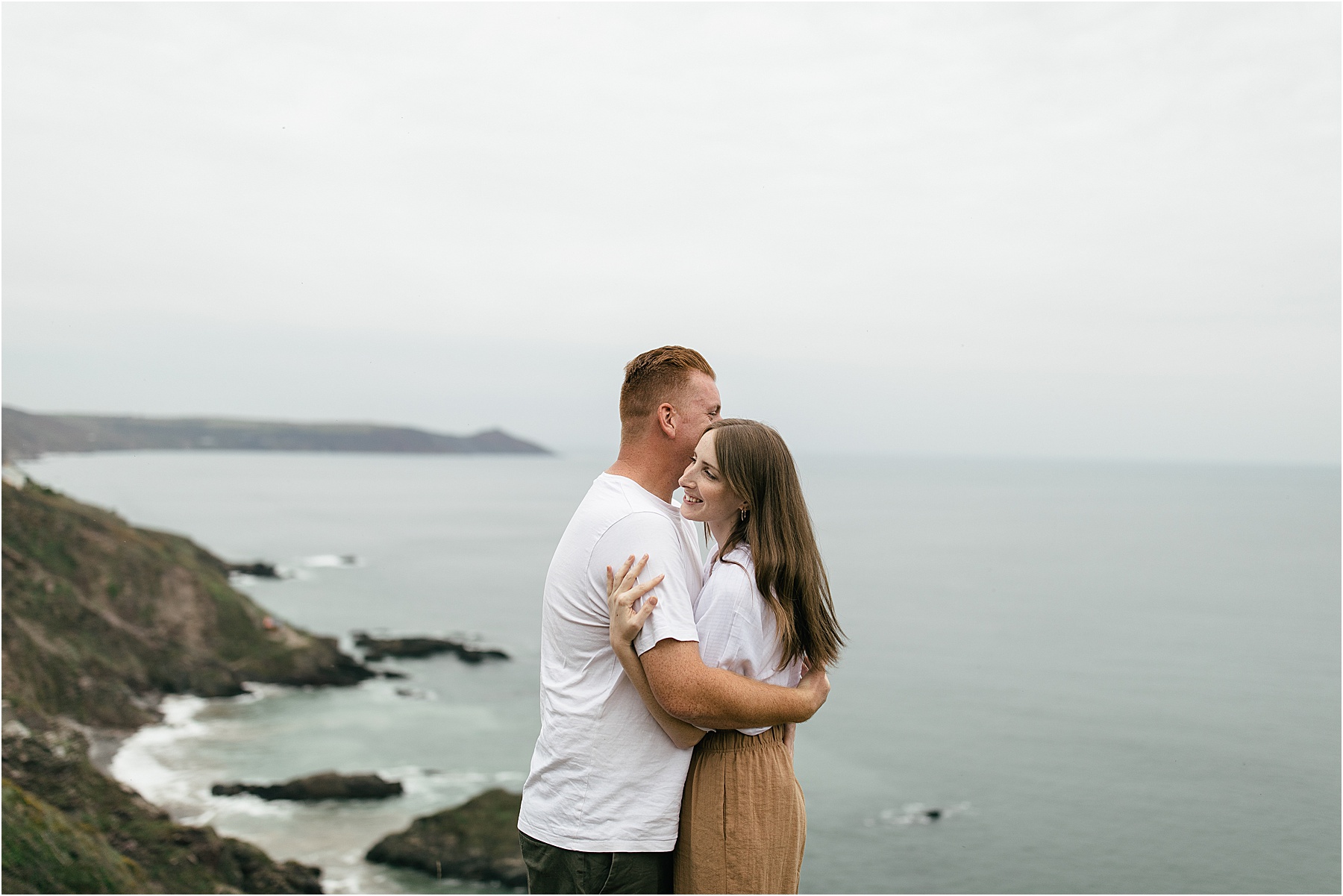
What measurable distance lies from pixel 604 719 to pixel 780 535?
1.08 meters

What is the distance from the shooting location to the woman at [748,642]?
160 inches

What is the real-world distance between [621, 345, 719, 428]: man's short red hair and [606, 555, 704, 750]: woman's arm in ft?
2.77

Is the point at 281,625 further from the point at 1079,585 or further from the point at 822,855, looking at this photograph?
the point at 1079,585

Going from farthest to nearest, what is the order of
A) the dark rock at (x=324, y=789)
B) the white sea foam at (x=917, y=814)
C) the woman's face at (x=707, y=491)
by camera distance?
the white sea foam at (x=917, y=814) → the dark rock at (x=324, y=789) → the woman's face at (x=707, y=491)

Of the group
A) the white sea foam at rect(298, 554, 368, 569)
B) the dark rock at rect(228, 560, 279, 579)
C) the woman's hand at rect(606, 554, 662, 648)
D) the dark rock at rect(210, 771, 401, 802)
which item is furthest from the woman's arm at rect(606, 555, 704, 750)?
the white sea foam at rect(298, 554, 368, 569)

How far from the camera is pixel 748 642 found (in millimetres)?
4062

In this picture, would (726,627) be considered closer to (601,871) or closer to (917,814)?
(601,871)

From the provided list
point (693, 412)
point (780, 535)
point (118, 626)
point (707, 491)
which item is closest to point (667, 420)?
point (693, 412)

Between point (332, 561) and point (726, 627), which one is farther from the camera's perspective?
point (332, 561)

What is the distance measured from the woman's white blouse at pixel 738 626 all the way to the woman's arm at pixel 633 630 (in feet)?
0.85

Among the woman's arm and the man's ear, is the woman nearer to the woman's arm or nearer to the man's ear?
the woman's arm

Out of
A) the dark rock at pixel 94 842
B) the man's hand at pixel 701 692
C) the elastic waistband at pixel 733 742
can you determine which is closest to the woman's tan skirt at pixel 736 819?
the elastic waistband at pixel 733 742

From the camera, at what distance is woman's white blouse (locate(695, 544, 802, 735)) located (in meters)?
4.05

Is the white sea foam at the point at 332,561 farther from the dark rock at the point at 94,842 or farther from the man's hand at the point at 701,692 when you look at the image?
the man's hand at the point at 701,692
